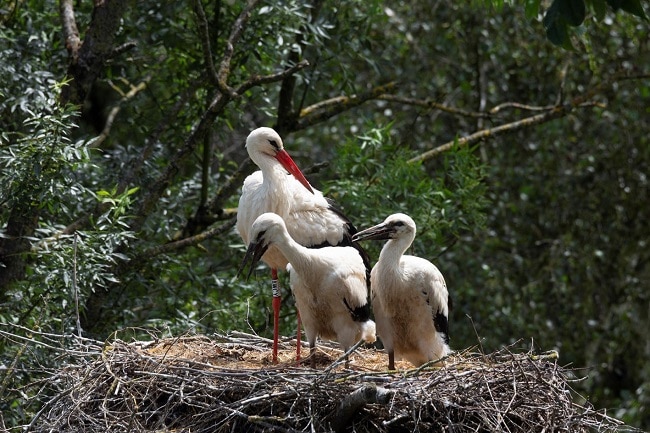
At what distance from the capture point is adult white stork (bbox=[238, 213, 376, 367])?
7.58m

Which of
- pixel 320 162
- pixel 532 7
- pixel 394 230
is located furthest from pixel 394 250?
pixel 320 162

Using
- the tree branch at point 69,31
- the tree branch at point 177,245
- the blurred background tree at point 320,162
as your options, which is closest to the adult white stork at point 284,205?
the blurred background tree at point 320,162

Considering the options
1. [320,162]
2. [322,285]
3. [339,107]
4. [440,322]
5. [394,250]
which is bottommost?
[440,322]

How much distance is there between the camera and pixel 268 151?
8578mm

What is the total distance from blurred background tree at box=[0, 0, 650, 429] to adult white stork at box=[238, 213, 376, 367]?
1.10m

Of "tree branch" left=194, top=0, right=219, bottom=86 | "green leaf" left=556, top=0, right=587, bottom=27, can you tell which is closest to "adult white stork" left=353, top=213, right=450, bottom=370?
"tree branch" left=194, top=0, right=219, bottom=86

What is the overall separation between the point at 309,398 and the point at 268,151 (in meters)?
2.52

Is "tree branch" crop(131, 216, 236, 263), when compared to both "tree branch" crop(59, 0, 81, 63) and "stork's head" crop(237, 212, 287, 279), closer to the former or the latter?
"tree branch" crop(59, 0, 81, 63)

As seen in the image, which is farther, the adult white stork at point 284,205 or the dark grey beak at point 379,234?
the adult white stork at point 284,205

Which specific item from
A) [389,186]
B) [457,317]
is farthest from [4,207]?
[457,317]

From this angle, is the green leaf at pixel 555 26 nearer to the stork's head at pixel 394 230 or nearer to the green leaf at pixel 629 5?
the green leaf at pixel 629 5

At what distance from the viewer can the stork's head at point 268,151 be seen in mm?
8547

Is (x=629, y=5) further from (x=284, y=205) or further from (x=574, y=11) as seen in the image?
(x=284, y=205)

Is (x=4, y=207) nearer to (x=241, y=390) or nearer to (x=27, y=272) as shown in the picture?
(x=27, y=272)
